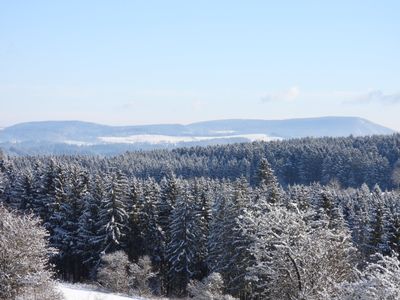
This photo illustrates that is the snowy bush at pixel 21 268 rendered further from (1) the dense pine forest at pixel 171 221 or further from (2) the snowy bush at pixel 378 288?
(2) the snowy bush at pixel 378 288

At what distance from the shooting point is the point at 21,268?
23469 mm

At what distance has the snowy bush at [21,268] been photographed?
23.0m

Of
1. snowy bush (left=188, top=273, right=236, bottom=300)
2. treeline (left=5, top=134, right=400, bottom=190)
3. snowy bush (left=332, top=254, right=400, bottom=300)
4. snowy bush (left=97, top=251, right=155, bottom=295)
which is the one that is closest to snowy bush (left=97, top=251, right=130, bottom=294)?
snowy bush (left=97, top=251, right=155, bottom=295)

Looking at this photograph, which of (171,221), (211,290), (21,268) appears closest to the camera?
(21,268)

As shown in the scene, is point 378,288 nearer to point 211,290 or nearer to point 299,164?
point 211,290

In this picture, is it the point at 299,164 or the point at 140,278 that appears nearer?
the point at 140,278

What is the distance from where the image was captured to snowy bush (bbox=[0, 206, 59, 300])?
23.0m

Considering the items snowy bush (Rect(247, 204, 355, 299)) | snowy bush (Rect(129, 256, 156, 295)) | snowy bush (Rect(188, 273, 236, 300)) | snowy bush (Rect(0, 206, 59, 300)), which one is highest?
snowy bush (Rect(247, 204, 355, 299))

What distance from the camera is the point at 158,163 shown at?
15688 centimetres

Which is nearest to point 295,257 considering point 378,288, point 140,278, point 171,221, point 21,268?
point 378,288

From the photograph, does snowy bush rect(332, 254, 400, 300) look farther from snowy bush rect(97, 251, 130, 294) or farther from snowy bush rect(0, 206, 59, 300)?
snowy bush rect(97, 251, 130, 294)

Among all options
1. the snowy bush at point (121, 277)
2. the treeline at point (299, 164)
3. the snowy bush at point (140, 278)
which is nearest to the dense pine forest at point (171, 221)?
the snowy bush at point (121, 277)

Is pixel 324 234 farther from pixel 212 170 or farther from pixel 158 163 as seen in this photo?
pixel 158 163

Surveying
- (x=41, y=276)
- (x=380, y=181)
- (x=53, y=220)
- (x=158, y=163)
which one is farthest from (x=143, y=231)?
(x=158, y=163)
